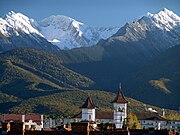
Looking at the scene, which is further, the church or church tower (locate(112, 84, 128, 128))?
church tower (locate(112, 84, 128, 128))

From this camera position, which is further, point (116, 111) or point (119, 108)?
point (116, 111)

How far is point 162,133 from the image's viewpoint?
5428cm

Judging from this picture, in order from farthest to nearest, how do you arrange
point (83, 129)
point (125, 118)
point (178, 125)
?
point (178, 125), point (125, 118), point (83, 129)

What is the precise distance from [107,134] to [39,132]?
4862 millimetres

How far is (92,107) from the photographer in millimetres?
163375

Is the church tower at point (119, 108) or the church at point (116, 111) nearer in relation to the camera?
the church at point (116, 111)

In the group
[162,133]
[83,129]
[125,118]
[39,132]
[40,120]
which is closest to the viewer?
[83,129]

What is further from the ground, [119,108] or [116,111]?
[119,108]

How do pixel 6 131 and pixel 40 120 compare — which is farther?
pixel 40 120

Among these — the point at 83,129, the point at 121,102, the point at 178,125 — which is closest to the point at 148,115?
the point at 178,125

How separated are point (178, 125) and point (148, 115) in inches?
429

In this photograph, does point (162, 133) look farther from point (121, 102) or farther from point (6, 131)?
point (121, 102)

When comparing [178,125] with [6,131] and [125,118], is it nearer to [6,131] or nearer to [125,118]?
[125,118]

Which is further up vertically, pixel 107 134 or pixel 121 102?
pixel 121 102
